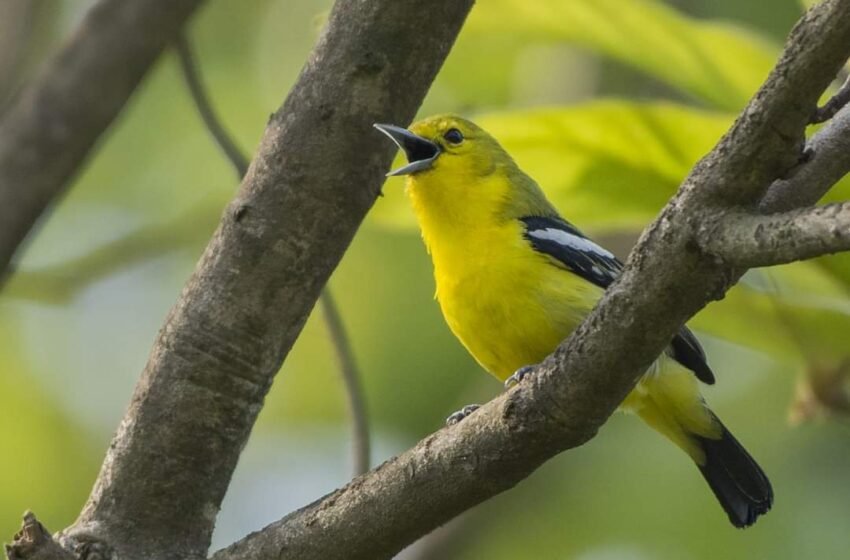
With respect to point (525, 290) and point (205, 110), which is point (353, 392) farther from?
point (205, 110)

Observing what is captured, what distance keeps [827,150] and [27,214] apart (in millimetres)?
2602

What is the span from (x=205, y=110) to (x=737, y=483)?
2.07 m

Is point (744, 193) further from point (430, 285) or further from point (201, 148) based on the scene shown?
point (201, 148)

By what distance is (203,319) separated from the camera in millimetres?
2902

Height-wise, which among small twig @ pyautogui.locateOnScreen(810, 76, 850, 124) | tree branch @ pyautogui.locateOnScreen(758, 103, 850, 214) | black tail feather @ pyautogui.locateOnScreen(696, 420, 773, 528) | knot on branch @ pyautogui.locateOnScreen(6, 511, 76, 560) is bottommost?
black tail feather @ pyautogui.locateOnScreen(696, 420, 773, 528)

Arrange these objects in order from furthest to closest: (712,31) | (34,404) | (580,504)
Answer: (34,404), (580,504), (712,31)

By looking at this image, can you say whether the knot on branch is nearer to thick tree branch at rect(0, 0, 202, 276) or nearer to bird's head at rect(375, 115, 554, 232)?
thick tree branch at rect(0, 0, 202, 276)

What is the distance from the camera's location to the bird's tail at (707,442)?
13.4 feet

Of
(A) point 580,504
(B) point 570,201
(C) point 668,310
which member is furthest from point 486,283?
(A) point 580,504

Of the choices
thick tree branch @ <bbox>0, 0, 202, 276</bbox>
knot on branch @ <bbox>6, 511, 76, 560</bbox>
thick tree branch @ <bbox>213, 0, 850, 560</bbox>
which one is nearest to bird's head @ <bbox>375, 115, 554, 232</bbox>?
thick tree branch @ <bbox>0, 0, 202, 276</bbox>

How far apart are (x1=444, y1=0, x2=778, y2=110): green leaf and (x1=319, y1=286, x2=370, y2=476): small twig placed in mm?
1048

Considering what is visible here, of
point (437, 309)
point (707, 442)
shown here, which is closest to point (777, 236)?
point (707, 442)

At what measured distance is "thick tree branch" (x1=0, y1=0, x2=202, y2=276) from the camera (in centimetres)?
407

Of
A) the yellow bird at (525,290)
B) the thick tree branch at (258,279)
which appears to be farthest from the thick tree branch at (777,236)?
the yellow bird at (525,290)
